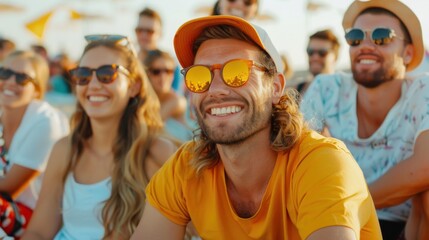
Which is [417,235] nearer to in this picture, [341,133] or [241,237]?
[341,133]

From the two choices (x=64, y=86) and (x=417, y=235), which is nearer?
(x=417, y=235)

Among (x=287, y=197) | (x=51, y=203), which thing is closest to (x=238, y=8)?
(x=51, y=203)

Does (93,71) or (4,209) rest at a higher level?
(93,71)

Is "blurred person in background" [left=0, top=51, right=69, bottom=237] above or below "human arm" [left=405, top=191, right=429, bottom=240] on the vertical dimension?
above

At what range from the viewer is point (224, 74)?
2.42m

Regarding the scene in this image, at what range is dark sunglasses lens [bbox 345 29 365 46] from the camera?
142 inches

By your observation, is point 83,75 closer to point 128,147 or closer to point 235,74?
point 128,147

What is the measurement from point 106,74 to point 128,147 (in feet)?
1.45

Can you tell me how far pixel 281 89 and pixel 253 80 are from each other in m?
0.22

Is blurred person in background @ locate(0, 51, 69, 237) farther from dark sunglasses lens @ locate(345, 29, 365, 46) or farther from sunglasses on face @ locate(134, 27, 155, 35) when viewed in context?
sunglasses on face @ locate(134, 27, 155, 35)

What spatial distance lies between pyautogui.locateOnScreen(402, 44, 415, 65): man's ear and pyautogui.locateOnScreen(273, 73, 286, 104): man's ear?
52.5 inches

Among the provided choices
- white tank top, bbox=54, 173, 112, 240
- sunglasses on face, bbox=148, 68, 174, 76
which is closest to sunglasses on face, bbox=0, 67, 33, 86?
white tank top, bbox=54, 173, 112, 240

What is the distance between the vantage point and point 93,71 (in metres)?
3.49

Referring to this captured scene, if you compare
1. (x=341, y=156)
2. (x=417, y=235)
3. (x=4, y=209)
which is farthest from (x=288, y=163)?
(x=4, y=209)
